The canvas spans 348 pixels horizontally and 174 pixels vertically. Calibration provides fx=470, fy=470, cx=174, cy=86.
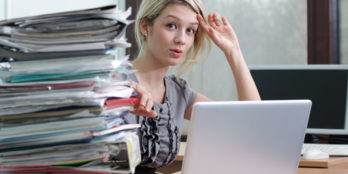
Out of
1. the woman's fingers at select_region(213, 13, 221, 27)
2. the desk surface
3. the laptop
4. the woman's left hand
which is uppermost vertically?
the woman's fingers at select_region(213, 13, 221, 27)

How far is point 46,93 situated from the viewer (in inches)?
23.8

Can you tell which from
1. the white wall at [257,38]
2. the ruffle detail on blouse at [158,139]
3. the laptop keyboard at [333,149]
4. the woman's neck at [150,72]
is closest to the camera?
the ruffle detail on blouse at [158,139]

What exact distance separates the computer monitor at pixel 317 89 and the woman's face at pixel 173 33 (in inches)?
28.4

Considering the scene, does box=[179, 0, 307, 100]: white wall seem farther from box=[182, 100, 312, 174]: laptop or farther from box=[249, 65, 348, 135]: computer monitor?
box=[182, 100, 312, 174]: laptop

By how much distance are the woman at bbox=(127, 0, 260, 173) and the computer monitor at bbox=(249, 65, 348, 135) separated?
544 millimetres

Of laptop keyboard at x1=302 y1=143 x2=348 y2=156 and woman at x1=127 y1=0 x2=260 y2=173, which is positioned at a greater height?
woman at x1=127 y1=0 x2=260 y2=173

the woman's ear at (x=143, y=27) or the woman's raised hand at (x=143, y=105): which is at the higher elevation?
the woman's ear at (x=143, y=27)

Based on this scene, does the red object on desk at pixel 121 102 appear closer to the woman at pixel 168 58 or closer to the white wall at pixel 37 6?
the woman at pixel 168 58

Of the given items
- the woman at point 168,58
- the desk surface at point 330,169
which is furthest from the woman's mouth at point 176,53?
the desk surface at point 330,169

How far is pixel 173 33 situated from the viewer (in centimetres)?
152

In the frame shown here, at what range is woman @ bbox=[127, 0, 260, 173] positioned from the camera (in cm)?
141

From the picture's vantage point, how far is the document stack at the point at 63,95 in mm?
594

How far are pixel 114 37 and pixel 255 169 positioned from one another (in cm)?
39

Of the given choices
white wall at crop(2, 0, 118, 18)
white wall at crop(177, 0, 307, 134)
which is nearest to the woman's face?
white wall at crop(2, 0, 118, 18)
